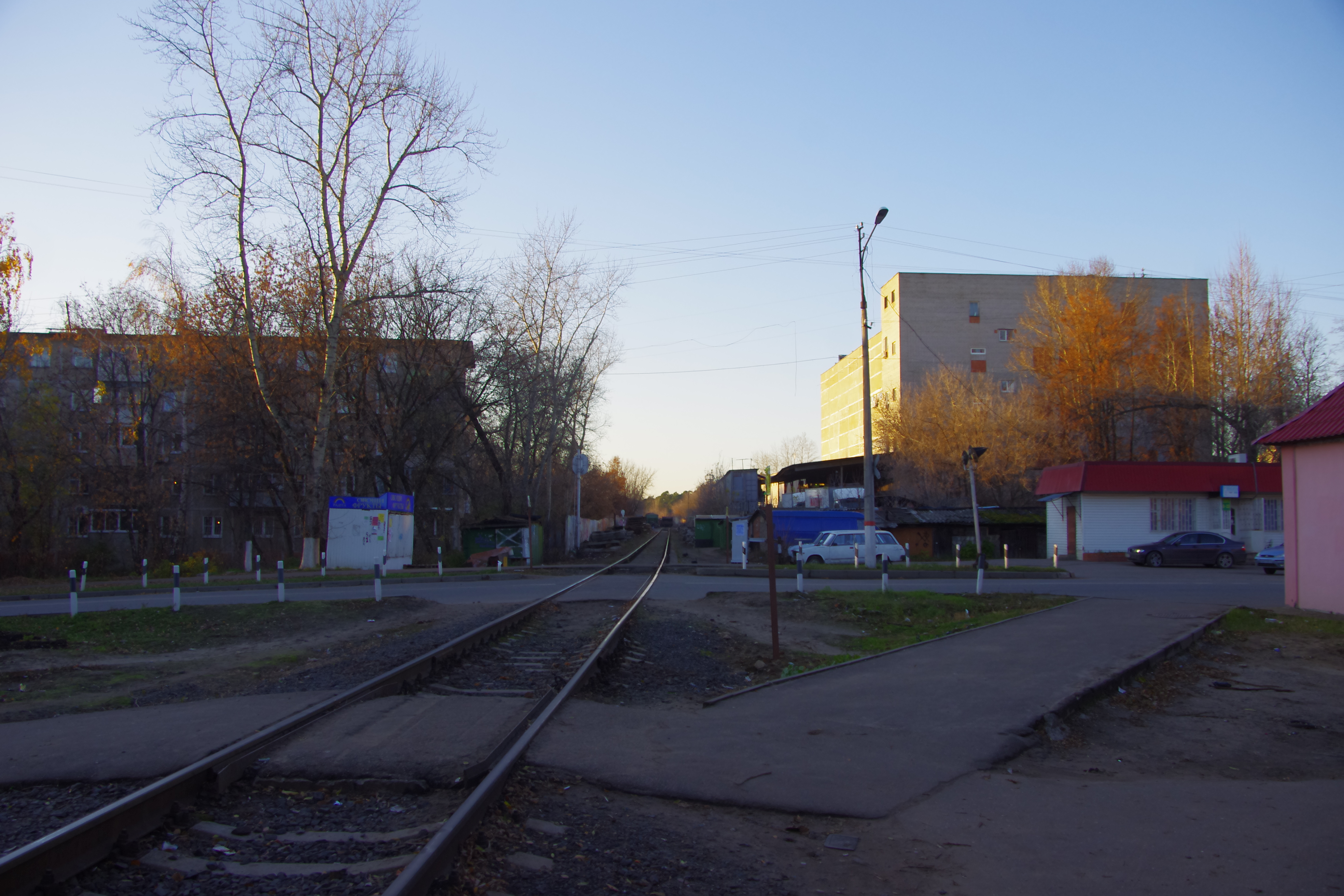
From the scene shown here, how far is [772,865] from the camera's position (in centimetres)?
435

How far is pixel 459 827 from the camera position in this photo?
409 cm

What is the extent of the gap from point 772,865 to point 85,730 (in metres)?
5.82

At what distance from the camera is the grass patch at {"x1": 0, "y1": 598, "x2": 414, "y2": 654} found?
42.1 feet

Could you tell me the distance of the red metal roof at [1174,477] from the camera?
35.2 meters

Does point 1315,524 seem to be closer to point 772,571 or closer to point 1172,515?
point 772,571

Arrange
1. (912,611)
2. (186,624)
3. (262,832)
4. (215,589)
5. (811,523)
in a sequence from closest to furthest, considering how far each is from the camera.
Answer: (262,832), (186,624), (912,611), (215,589), (811,523)

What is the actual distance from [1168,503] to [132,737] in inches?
1538

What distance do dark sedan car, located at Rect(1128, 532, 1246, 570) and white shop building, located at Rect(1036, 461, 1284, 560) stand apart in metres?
3.36

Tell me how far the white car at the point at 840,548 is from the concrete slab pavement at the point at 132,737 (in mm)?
25150

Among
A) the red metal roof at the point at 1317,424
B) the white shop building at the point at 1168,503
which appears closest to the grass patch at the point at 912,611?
the red metal roof at the point at 1317,424

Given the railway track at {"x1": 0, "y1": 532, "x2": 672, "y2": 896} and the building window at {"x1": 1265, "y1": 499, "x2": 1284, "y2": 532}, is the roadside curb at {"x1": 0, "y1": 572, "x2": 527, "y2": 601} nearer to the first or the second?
the railway track at {"x1": 0, "y1": 532, "x2": 672, "y2": 896}

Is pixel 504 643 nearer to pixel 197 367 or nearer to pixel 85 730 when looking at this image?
pixel 85 730

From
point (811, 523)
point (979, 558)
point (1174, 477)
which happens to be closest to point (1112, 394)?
point (1174, 477)

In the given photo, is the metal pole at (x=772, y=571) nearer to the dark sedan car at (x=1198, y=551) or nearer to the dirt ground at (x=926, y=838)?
the dirt ground at (x=926, y=838)
